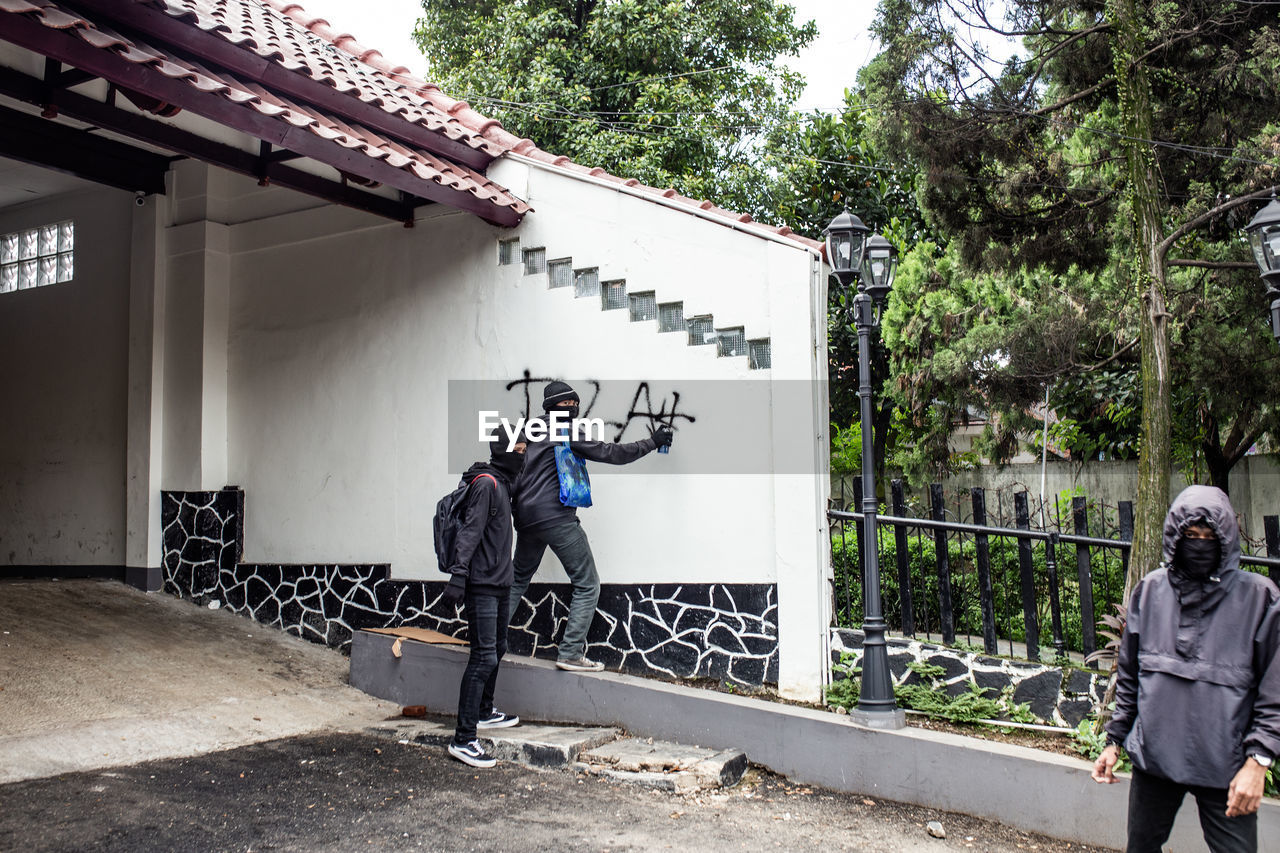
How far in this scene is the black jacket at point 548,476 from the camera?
639 centimetres

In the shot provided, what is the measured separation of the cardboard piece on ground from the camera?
696 centimetres

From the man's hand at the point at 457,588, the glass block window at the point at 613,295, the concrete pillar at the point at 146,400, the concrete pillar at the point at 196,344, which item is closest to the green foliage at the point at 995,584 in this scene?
the glass block window at the point at 613,295

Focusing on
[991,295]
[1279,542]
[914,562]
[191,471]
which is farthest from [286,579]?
[991,295]

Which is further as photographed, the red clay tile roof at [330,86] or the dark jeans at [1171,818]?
the red clay tile roof at [330,86]

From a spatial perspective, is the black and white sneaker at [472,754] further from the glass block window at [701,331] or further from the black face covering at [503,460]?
the glass block window at [701,331]

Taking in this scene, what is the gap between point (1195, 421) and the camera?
12.1m

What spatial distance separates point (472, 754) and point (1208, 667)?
3.75m

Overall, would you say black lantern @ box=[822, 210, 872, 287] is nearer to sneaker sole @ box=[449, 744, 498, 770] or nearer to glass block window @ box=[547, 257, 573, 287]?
glass block window @ box=[547, 257, 573, 287]

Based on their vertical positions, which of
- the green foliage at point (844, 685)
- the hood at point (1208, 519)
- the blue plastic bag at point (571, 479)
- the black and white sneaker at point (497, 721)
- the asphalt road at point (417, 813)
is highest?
the blue plastic bag at point (571, 479)

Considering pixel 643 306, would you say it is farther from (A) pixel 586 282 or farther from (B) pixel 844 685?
(B) pixel 844 685

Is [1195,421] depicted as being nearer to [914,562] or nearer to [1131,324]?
[1131,324]

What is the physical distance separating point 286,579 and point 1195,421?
10.4 m

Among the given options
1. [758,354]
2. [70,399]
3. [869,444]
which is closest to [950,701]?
[869,444]

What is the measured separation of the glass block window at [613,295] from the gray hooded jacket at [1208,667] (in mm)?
4292
